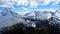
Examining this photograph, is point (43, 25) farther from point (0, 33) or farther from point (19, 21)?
point (0, 33)

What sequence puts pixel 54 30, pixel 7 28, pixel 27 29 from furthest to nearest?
pixel 54 30 → pixel 27 29 → pixel 7 28

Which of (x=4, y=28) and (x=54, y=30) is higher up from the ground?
(x=4, y=28)

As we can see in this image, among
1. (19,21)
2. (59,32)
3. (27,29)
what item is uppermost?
(19,21)

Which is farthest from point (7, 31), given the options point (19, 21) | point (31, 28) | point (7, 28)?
point (31, 28)

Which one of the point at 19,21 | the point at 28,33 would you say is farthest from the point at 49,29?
the point at 19,21

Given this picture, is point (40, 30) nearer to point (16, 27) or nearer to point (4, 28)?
point (16, 27)

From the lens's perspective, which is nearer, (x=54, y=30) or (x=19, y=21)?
(x=19, y=21)

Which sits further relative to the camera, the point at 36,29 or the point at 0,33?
the point at 36,29

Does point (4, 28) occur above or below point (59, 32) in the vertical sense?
above

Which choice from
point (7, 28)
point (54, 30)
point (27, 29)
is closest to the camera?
point (7, 28)
